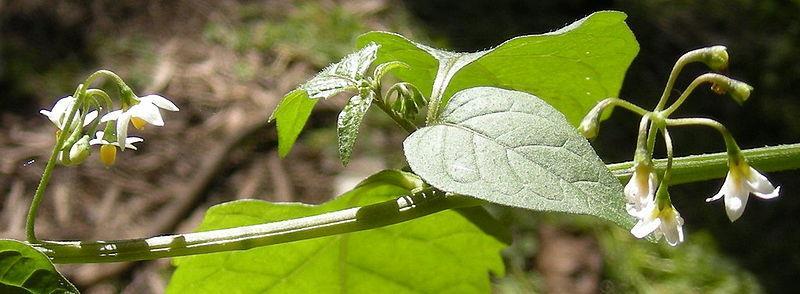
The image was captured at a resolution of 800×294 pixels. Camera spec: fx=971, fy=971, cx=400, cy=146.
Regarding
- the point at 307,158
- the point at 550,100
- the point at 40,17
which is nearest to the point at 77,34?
the point at 40,17

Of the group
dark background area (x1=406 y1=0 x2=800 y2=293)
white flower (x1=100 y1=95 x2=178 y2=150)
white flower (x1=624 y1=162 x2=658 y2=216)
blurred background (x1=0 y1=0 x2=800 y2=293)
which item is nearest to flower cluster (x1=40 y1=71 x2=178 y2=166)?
white flower (x1=100 y1=95 x2=178 y2=150)

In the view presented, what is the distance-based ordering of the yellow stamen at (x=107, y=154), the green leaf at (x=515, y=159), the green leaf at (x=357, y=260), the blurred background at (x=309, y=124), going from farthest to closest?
the blurred background at (x=309, y=124) → the green leaf at (x=357, y=260) → the yellow stamen at (x=107, y=154) → the green leaf at (x=515, y=159)

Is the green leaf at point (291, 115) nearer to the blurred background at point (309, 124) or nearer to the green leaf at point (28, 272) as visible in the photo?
the green leaf at point (28, 272)

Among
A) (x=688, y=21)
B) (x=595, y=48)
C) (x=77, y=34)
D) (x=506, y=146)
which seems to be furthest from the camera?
(x=77, y=34)

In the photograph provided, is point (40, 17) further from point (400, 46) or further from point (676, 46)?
point (400, 46)

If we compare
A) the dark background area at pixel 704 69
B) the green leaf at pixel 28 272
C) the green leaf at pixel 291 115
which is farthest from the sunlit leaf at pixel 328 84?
the dark background area at pixel 704 69

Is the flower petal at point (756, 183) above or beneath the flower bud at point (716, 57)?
beneath
